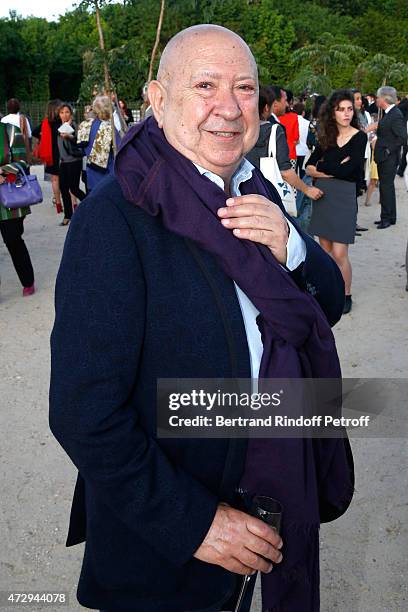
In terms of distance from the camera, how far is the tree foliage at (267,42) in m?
33.8

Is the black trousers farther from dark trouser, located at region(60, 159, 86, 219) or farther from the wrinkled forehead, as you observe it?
the wrinkled forehead

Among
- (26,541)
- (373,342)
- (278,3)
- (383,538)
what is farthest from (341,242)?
(278,3)

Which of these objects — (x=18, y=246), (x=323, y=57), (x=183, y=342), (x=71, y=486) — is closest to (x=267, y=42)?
(x=323, y=57)

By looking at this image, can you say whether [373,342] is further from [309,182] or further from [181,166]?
[181,166]

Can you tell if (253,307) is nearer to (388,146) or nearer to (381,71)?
(388,146)

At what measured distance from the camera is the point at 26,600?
8.69 feet

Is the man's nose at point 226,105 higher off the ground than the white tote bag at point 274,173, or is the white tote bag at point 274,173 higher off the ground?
the man's nose at point 226,105

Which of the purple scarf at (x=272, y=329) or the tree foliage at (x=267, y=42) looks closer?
the purple scarf at (x=272, y=329)

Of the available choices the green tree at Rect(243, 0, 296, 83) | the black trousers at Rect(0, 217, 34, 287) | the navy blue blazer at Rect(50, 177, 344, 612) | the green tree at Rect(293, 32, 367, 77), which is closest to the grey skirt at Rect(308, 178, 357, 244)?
the black trousers at Rect(0, 217, 34, 287)

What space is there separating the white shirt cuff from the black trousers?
474 cm

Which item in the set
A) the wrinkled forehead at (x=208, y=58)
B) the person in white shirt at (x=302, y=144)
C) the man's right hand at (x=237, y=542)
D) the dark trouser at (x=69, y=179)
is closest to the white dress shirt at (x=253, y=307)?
the wrinkled forehead at (x=208, y=58)

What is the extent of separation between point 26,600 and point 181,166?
2.09 m

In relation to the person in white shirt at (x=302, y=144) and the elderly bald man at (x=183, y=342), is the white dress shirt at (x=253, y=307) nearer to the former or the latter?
the elderly bald man at (x=183, y=342)

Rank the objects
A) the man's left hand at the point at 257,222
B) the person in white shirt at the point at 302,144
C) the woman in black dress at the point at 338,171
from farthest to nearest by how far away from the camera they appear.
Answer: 1. the person in white shirt at the point at 302,144
2. the woman in black dress at the point at 338,171
3. the man's left hand at the point at 257,222
